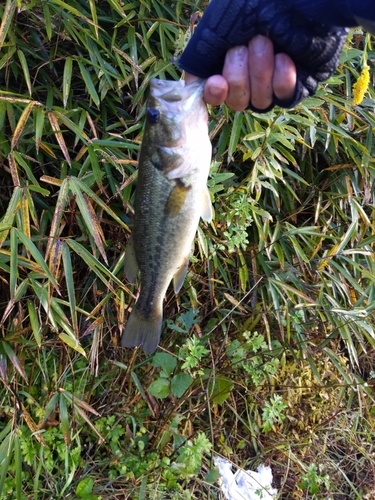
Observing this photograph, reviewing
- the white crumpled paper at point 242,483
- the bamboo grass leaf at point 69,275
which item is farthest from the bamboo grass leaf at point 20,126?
the white crumpled paper at point 242,483

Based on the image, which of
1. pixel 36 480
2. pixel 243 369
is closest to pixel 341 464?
pixel 243 369

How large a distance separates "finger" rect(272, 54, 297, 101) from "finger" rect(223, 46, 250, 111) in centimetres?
10

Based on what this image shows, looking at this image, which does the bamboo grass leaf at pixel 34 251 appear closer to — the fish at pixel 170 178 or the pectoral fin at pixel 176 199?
the fish at pixel 170 178

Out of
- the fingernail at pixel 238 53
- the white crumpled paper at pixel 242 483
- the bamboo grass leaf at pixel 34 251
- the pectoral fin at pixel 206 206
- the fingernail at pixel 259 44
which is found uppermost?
the fingernail at pixel 259 44

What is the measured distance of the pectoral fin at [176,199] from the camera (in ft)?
5.68

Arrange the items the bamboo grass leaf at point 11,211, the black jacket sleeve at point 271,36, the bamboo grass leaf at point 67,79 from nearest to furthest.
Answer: the black jacket sleeve at point 271,36 < the bamboo grass leaf at point 11,211 < the bamboo grass leaf at point 67,79

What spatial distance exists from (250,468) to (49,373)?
1.53 m

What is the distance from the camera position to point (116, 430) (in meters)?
2.71

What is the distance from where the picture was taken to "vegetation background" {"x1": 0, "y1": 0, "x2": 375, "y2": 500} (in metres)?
2.35

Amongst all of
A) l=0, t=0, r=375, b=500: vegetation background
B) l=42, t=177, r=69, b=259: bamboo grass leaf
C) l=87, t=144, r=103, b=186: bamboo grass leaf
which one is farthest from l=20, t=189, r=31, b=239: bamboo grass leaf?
l=87, t=144, r=103, b=186: bamboo grass leaf

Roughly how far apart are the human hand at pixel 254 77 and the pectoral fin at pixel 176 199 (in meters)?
0.34

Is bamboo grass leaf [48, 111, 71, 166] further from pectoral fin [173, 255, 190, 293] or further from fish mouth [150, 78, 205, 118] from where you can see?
pectoral fin [173, 255, 190, 293]

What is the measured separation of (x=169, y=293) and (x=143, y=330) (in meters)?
0.86

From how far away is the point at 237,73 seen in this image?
1.49 m
